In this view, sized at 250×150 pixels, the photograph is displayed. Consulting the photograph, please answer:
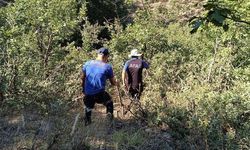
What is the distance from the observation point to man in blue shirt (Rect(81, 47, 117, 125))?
7.63m

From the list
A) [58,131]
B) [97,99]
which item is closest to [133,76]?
[97,99]

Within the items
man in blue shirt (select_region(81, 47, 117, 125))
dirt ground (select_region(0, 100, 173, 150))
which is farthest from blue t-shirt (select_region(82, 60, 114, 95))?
dirt ground (select_region(0, 100, 173, 150))

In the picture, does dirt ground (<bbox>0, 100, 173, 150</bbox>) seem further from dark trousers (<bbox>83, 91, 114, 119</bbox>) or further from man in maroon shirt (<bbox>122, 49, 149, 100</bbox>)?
man in maroon shirt (<bbox>122, 49, 149, 100</bbox>)

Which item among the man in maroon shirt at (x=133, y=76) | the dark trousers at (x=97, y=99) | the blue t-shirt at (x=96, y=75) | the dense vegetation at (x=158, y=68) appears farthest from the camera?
the man in maroon shirt at (x=133, y=76)

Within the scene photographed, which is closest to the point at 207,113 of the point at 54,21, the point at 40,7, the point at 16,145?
the point at 16,145

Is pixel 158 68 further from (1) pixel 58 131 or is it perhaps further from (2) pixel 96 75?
(1) pixel 58 131

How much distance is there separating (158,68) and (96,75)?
308cm

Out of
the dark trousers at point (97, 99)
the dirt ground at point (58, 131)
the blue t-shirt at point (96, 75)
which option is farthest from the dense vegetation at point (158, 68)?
the blue t-shirt at point (96, 75)

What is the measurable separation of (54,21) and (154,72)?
2.72 metres

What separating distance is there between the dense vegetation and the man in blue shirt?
489mm

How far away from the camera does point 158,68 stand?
1046 centimetres

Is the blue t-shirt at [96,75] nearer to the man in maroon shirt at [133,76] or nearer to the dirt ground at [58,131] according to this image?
the dirt ground at [58,131]

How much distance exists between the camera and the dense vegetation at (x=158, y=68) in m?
6.76

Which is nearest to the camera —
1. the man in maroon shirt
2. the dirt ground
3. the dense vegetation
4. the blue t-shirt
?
the dirt ground
